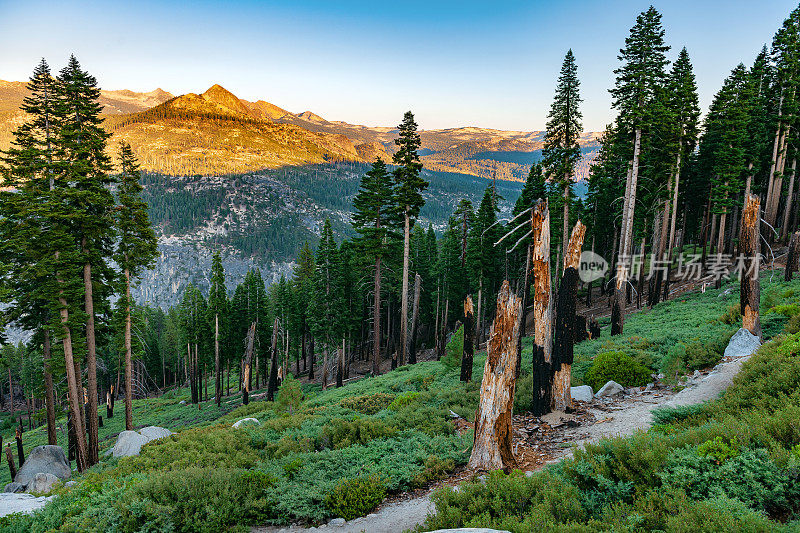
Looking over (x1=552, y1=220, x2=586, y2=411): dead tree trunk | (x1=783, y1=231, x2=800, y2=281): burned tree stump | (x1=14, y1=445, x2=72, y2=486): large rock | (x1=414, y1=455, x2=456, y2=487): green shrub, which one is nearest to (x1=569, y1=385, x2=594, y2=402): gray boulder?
(x1=552, y1=220, x2=586, y2=411): dead tree trunk

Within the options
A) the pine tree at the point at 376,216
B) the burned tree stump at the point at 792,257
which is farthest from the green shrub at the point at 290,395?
the burned tree stump at the point at 792,257

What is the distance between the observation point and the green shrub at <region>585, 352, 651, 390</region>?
507 inches

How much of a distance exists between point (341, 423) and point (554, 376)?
6.69 metres

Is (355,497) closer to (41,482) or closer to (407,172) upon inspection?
(41,482)

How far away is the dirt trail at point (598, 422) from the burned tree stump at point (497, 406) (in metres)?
0.68

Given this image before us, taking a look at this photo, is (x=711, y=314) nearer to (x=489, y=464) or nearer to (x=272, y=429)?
(x=489, y=464)

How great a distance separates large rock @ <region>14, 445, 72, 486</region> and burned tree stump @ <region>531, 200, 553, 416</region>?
21.3 meters

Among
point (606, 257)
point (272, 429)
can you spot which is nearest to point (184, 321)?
point (272, 429)

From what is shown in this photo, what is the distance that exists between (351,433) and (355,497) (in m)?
3.58

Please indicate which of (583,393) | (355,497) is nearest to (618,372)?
(583,393)

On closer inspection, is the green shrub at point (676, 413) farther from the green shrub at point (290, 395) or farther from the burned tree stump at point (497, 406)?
the green shrub at point (290, 395)

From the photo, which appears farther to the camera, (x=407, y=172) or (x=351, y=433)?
(x=407, y=172)

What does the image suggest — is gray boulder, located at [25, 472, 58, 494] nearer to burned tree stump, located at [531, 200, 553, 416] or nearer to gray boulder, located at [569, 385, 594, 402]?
burned tree stump, located at [531, 200, 553, 416]

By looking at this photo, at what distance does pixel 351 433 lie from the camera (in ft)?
36.4
